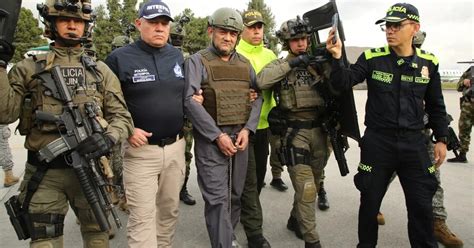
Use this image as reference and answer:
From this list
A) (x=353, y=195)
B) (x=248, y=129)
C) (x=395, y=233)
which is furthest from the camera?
Answer: (x=353, y=195)

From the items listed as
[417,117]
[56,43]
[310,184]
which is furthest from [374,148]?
[56,43]

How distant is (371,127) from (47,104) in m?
2.39

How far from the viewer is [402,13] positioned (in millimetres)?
2754

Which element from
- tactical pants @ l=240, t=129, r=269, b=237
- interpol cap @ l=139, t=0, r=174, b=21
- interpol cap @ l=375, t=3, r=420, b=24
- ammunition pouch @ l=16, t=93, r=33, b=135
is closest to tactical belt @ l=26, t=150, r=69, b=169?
ammunition pouch @ l=16, t=93, r=33, b=135

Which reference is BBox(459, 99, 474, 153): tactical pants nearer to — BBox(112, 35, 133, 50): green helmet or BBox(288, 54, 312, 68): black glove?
BBox(288, 54, 312, 68): black glove

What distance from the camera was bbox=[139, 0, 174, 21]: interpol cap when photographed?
2.70 m

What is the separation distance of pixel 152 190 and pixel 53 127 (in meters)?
0.90

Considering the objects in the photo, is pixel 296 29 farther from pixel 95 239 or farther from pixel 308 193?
pixel 95 239

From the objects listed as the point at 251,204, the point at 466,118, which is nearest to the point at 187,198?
the point at 251,204

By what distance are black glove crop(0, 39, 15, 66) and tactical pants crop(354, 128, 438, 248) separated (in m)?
2.59

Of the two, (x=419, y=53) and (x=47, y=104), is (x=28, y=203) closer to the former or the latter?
(x=47, y=104)

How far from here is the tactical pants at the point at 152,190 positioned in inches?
108

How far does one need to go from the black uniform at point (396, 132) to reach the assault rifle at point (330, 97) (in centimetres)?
29

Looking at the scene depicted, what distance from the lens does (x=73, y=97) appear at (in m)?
2.31
